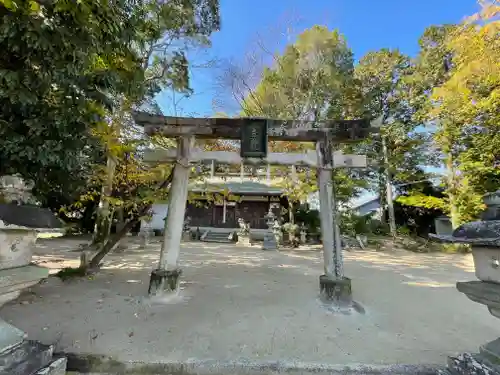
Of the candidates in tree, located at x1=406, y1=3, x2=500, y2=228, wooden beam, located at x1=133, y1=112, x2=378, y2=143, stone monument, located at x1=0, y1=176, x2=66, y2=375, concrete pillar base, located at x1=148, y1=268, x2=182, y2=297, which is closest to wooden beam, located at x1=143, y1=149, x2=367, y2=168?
wooden beam, located at x1=133, y1=112, x2=378, y2=143

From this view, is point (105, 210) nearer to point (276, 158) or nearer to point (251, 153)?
point (251, 153)

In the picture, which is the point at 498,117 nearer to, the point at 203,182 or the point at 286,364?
the point at 203,182

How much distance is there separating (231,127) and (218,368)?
3890 mm

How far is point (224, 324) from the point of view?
3875 millimetres

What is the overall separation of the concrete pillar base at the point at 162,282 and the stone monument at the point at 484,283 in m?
3.98

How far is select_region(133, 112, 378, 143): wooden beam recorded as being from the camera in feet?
17.2

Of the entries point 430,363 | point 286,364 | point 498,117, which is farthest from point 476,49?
point 286,364

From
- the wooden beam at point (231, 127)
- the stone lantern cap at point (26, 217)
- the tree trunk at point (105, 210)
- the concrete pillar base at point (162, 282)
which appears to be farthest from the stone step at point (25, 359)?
the tree trunk at point (105, 210)

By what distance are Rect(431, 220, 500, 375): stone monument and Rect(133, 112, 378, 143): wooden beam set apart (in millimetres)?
3258

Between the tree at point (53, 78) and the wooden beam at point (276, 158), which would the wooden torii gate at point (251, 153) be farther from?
the tree at point (53, 78)

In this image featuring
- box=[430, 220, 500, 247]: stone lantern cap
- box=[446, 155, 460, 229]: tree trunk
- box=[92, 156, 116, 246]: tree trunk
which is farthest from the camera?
box=[446, 155, 460, 229]: tree trunk

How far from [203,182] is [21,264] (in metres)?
4.82

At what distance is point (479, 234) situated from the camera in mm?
2123

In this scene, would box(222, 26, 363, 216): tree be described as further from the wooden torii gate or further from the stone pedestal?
the wooden torii gate
